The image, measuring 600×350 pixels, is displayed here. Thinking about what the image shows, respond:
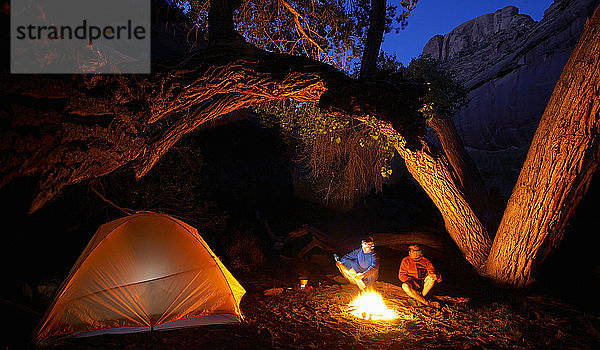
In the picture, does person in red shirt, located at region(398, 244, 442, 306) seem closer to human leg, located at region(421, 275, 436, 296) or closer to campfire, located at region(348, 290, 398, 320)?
human leg, located at region(421, 275, 436, 296)

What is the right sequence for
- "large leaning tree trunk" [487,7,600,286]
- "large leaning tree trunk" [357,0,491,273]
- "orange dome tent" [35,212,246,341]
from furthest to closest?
1. "large leaning tree trunk" [357,0,491,273]
2. "large leaning tree trunk" [487,7,600,286]
3. "orange dome tent" [35,212,246,341]

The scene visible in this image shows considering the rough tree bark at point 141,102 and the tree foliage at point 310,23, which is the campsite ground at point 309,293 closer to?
the rough tree bark at point 141,102

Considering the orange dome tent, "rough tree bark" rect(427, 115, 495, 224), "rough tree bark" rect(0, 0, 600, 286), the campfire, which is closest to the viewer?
"rough tree bark" rect(0, 0, 600, 286)

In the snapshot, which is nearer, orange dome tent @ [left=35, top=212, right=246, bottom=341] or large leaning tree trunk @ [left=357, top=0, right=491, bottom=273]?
orange dome tent @ [left=35, top=212, right=246, bottom=341]

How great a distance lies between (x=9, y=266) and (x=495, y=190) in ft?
40.1

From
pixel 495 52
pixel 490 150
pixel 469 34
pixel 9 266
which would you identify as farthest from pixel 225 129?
pixel 469 34

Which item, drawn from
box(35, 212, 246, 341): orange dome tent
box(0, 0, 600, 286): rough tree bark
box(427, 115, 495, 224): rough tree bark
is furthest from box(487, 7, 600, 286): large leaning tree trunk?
box(35, 212, 246, 341): orange dome tent

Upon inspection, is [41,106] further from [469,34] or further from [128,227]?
[469,34]

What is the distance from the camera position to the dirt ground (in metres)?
4.75

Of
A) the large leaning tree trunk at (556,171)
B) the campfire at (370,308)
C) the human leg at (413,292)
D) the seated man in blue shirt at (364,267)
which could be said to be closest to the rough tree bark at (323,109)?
the large leaning tree trunk at (556,171)

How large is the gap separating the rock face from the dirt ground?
35.3 feet

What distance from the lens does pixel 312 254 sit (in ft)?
33.5

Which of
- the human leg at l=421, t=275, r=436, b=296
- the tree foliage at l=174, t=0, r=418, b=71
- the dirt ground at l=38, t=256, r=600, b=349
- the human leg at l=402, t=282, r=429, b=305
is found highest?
the tree foliage at l=174, t=0, r=418, b=71

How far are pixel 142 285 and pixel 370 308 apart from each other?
3.77 m
